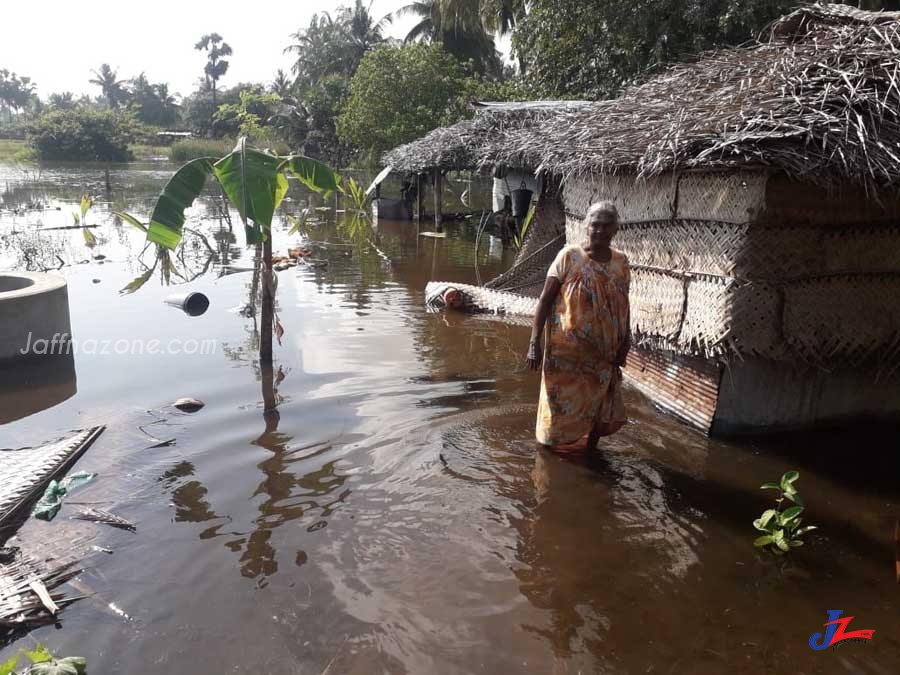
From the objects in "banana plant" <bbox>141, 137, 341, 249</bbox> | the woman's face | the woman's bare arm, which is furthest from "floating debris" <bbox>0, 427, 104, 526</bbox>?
the woman's face

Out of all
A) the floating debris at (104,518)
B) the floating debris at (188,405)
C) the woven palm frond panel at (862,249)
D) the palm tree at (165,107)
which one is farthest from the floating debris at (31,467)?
the palm tree at (165,107)

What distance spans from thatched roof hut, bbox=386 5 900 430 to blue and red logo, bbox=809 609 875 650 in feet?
6.00

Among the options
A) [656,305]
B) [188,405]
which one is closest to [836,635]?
[656,305]

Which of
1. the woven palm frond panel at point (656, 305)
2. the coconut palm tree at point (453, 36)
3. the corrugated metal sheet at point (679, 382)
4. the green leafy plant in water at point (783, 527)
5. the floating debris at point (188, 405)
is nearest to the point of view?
the green leafy plant in water at point (783, 527)

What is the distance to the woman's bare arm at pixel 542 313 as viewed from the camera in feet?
12.9

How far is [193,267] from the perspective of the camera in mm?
11312

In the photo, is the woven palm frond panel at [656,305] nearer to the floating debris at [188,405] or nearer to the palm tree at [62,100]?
the floating debris at [188,405]

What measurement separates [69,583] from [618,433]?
3398 mm

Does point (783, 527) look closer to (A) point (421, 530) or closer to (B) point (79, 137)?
(A) point (421, 530)

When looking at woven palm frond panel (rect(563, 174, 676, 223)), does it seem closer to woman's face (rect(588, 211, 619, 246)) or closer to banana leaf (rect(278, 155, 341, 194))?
woman's face (rect(588, 211, 619, 246))

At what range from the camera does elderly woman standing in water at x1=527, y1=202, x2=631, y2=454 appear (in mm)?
3834

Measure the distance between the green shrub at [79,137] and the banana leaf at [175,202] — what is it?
40978 mm

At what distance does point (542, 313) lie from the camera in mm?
3986

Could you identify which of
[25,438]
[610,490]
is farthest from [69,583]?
[610,490]
